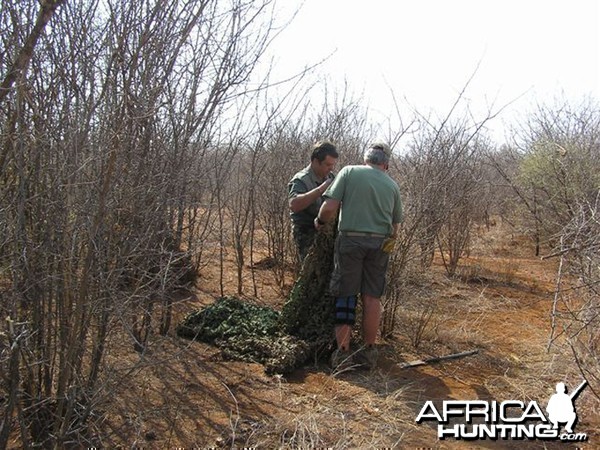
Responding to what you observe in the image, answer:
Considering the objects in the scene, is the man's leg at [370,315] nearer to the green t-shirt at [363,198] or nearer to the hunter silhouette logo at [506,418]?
the green t-shirt at [363,198]

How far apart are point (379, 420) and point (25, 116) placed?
258cm

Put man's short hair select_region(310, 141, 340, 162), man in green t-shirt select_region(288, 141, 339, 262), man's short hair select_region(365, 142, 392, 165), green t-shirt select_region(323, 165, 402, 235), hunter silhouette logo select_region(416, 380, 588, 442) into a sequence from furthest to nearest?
man's short hair select_region(310, 141, 340, 162) < man in green t-shirt select_region(288, 141, 339, 262) < man's short hair select_region(365, 142, 392, 165) < green t-shirt select_region(323, 165, 402, 235) < hunter silhouette logo select_region(416, 380, 588, 442)

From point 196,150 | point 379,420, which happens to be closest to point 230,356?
point 379,420

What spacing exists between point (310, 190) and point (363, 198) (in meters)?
0.65

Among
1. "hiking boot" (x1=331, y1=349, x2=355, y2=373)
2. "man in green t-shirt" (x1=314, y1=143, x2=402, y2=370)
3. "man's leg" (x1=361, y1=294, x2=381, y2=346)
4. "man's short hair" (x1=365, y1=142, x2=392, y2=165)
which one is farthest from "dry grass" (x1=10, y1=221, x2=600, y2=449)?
"man's short hair" (x1=365, y1=142, x2=392, y2=165)

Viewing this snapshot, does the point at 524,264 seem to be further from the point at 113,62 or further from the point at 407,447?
the point at 113,62

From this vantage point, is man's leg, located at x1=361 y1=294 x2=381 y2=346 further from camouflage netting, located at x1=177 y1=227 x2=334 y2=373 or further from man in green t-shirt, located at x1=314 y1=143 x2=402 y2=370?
camouflage netting, located at x1=177 y1=227 x2=334 y2=373

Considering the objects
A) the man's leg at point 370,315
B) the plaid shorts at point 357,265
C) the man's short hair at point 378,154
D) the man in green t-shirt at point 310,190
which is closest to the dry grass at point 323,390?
the man's leg at point 370,315

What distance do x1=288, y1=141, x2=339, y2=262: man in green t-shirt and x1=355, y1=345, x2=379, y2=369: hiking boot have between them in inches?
38.0

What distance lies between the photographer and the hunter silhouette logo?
342cm

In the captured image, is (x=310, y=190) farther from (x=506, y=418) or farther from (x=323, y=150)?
(x=506, y=418)


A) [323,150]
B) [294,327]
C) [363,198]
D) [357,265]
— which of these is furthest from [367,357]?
[323,150]

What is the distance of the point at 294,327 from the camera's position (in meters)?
4.47

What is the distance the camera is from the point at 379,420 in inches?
135
